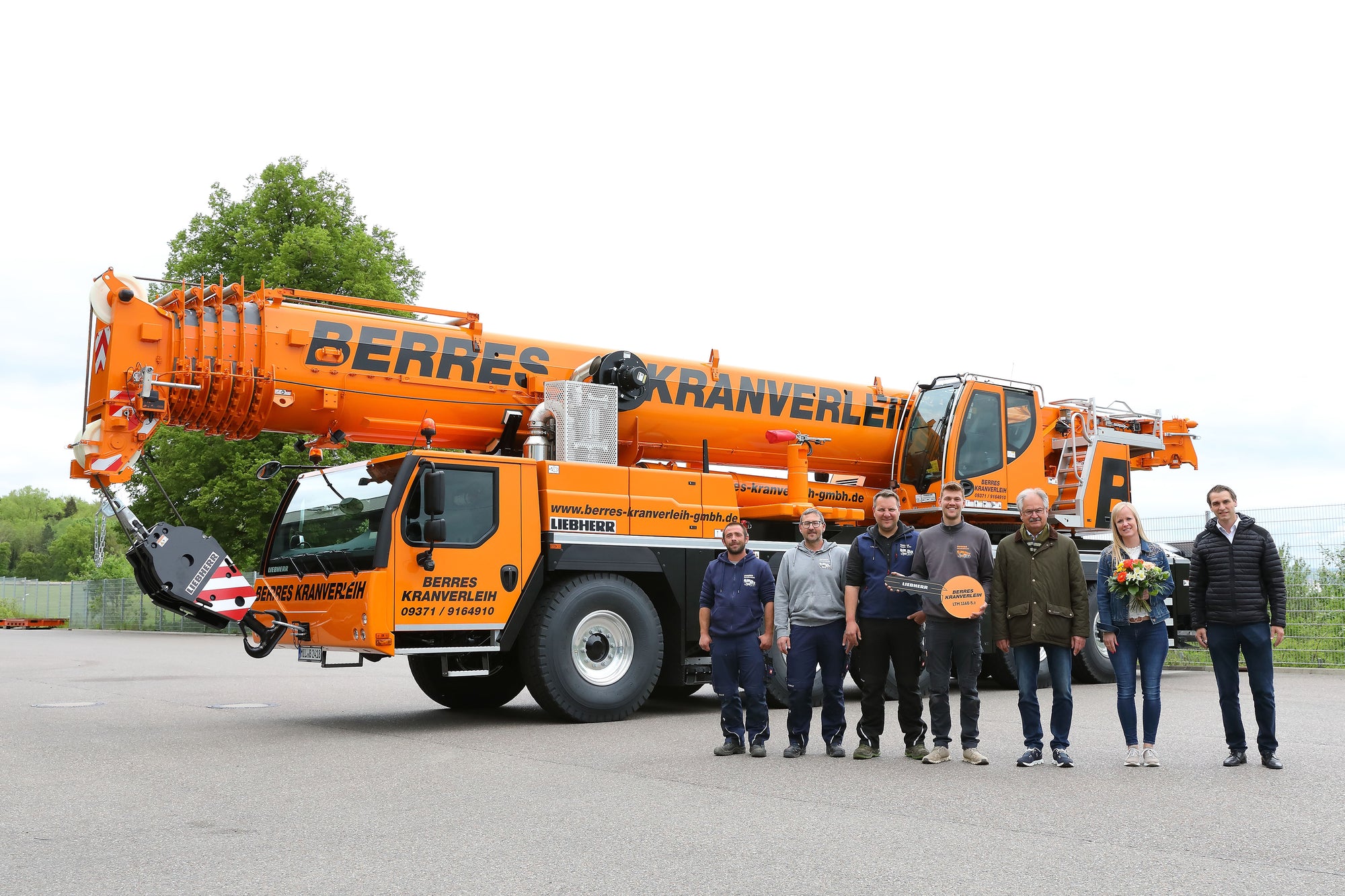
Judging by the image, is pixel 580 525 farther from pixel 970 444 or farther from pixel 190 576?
pixel 970 444

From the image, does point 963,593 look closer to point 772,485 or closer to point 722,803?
point 722,803

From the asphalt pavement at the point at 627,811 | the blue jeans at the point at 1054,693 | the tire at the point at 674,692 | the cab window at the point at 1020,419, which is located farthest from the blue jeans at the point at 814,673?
the cab window at the point at 1020,419

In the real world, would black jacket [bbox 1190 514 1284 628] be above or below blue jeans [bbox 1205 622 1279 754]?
above

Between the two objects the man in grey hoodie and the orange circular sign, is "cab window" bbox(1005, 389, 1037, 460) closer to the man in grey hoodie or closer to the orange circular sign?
the man in grey hoodie

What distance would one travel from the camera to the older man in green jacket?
829 centimetres

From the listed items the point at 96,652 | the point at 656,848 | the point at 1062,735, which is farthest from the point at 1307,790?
the point at 96,652

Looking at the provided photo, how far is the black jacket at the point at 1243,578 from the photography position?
841 cm

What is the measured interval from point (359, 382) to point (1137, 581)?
21.5 feet

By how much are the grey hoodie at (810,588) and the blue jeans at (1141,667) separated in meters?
1.93

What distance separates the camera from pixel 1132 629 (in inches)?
333

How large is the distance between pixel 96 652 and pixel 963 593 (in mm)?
22840

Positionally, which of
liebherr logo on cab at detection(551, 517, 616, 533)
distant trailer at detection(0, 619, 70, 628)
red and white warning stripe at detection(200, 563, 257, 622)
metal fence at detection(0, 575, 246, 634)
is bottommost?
distant trailer at detection(0, 619, 70, 628)

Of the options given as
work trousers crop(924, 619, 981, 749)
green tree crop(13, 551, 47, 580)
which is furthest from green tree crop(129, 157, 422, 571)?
green tree crop(13, 551, 47, 580)

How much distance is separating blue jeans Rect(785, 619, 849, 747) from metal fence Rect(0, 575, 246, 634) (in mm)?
27955
